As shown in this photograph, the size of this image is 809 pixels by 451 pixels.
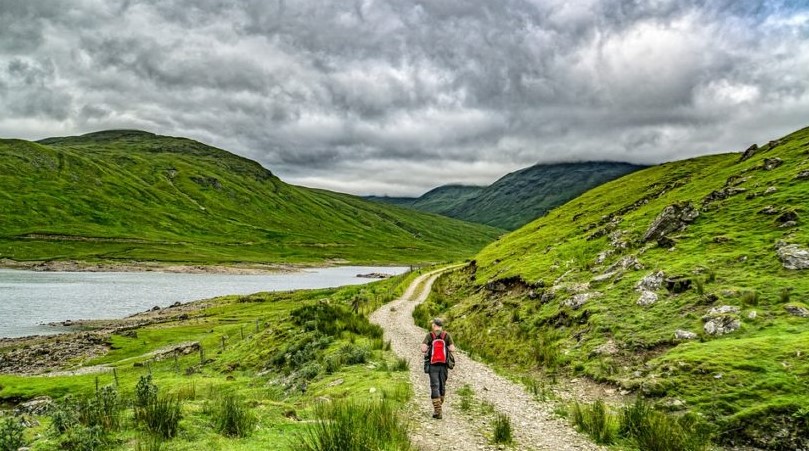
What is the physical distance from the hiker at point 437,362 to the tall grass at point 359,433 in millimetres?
3211

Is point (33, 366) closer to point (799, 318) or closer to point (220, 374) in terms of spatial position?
point (220, 374)

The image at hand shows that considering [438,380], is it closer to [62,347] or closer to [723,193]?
[723,193]

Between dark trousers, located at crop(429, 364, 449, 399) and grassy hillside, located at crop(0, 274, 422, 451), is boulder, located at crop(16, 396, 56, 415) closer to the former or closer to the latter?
grassy hillside, located at crop(0, 274, 422, 451)

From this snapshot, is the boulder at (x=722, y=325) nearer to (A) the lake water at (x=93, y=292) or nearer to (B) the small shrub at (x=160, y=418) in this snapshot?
(B) the small shrub at (x=160, y=418)

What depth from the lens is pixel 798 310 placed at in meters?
18.4

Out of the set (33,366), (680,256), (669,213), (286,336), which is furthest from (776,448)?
(33,366)

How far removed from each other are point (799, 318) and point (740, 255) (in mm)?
7368

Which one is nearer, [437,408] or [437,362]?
[437,408]

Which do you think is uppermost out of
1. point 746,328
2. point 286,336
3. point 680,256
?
point 680,256

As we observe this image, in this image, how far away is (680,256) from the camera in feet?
90.5

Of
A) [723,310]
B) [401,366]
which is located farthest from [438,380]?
[723,310]

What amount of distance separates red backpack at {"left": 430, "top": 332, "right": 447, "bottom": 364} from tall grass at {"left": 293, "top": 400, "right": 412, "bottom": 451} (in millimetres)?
3459

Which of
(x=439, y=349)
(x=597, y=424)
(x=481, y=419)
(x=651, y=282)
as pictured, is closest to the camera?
(x=597, y=424)

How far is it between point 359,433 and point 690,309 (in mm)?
18817
